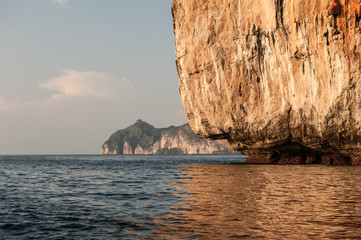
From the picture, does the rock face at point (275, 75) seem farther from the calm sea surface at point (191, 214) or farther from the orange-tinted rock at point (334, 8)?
the calm sea surface at point (191, 214)

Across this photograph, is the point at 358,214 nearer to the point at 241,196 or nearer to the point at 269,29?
the point at 241,196

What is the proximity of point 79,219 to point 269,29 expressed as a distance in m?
28.8

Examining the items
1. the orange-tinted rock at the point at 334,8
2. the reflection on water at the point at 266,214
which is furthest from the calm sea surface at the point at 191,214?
the orange-tinted rock at the point at 334,8

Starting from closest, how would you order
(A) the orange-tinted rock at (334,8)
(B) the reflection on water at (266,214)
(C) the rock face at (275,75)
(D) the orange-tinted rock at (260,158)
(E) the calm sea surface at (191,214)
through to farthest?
(B) the reflection on water at (266,214) → (E) the calm sea surface at (191,214) → (A) the orange-tinted rock at (334,8) → (C) the rock face at (275,75) → (D) the orange-tinted rock at (260,158)

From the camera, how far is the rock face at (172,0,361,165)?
28.1 m

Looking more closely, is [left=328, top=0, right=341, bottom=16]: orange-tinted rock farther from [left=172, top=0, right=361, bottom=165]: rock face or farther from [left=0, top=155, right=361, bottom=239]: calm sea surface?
[left=0, top=155, right=361, bottom=239]: calm sea surface

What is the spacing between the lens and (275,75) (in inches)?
1356

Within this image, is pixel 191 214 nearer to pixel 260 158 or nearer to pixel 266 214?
pixel 266 214

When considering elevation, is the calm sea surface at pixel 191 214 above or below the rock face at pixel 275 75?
below

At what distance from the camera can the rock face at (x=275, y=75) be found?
1107 inches

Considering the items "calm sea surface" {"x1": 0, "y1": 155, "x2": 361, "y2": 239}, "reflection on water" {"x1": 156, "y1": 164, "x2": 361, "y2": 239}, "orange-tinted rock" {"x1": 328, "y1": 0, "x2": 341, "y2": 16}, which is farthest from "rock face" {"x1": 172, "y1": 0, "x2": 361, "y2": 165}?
"reflection on water" {"x1": 156, "y1": 164, "x2": 361, "y2": 239}

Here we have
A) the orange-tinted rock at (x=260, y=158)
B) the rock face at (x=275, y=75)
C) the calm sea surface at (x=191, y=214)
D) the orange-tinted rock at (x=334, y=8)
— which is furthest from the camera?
the orange-tinted rock at (x=260, y=158)

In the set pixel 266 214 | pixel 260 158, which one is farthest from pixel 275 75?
pixel 266 214

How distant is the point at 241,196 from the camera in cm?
1373
